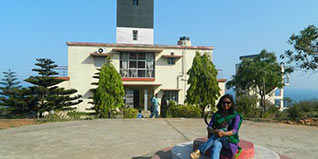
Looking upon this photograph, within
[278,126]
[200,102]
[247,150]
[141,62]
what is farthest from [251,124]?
[141,62]

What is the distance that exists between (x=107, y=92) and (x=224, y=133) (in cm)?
974

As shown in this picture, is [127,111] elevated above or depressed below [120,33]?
below

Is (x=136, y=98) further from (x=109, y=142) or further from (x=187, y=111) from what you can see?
(x=109, y=142)

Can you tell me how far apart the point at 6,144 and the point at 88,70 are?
1339 cm

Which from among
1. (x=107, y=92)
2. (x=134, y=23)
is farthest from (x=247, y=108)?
(x=134, y=23)

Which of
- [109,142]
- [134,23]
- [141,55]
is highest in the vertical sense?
[134,23]

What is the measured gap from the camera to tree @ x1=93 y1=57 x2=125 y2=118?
1231 centimetres

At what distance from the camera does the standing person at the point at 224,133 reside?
352 cm

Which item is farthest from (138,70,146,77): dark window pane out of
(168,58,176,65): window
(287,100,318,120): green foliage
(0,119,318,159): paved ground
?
(287,100,318,120): green foliage

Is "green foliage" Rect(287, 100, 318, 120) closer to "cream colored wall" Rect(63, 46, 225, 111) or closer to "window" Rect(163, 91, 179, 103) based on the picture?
"cream colored wall" Rect(63, 46, 225, 111)

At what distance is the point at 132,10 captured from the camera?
23.6 m

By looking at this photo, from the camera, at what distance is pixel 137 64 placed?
20.3m

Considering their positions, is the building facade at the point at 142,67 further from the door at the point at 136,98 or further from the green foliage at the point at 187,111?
the green foliage at the point at 187,111

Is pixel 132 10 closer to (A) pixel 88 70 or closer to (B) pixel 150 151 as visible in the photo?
(A) pixel 88 70
